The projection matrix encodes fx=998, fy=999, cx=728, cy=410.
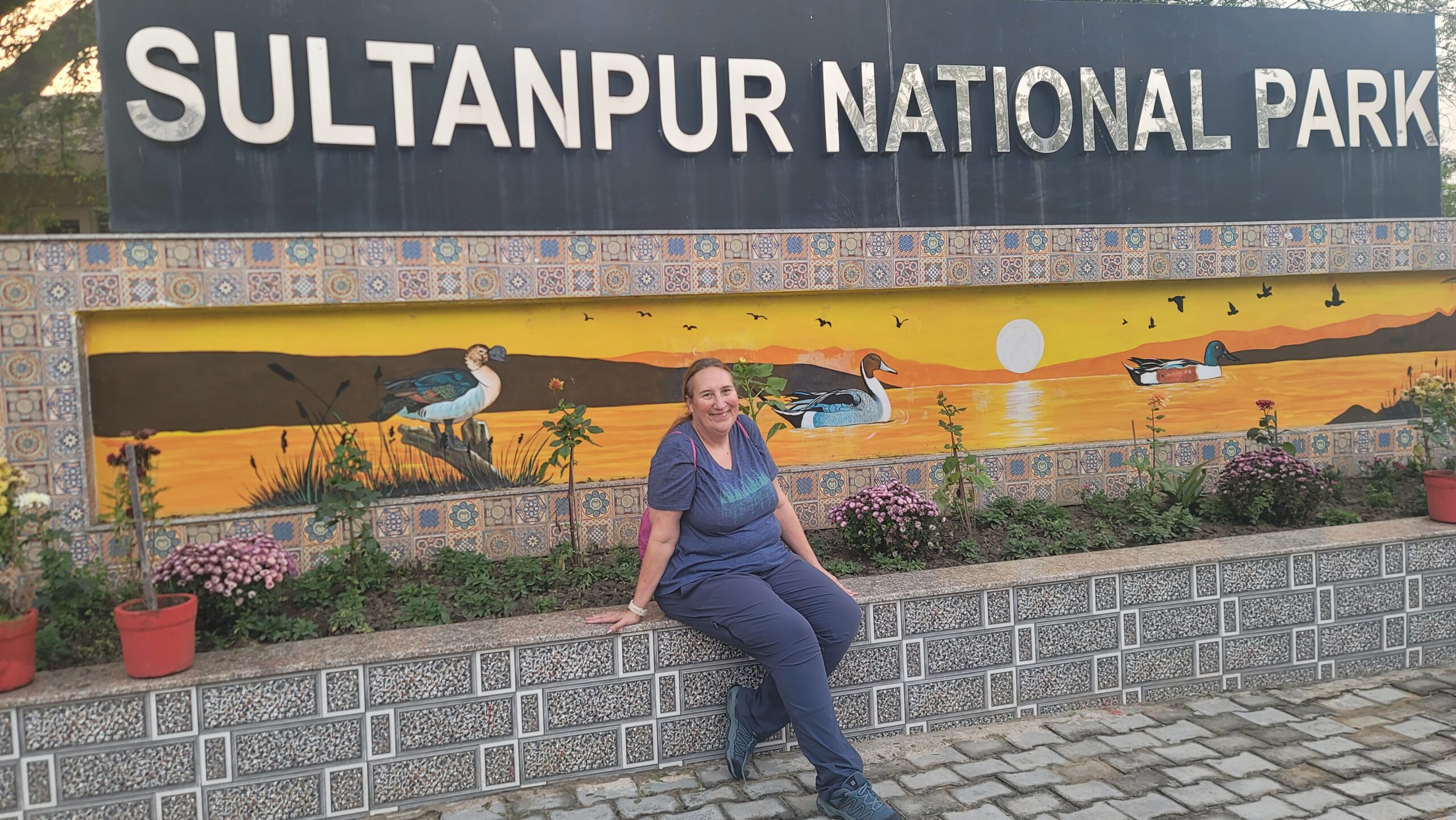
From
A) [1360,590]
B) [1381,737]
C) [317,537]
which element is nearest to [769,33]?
[317,537]

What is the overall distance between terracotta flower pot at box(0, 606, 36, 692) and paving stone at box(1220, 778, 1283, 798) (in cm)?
439

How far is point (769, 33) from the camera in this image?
619cm

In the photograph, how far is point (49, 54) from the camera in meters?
5.20

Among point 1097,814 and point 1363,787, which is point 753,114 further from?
point 1363,787

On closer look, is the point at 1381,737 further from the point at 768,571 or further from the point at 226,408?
the point at 226,408

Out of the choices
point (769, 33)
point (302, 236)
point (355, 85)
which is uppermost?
point (769, 33)

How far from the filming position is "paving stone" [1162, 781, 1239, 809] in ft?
11.9

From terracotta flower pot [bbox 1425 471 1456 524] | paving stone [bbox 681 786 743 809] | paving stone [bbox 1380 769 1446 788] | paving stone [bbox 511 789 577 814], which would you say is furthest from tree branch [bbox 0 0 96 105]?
terracotta flower pot [bbox 1425 471 1456 524]

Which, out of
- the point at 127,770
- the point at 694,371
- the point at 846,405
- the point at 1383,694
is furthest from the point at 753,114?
the point at 127,770

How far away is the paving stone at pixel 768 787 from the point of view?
12.4 ft

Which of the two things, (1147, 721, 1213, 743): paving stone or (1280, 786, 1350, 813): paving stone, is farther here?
(1147, 721, 1213, 743): paving stone

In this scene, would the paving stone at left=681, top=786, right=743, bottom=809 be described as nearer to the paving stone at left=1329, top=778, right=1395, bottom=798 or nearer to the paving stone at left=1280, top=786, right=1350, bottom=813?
the paving stone at left=1280, top=786, right=1350, bottom=813

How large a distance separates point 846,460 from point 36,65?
4960mm

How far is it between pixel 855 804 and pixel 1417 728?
8.57 ft
